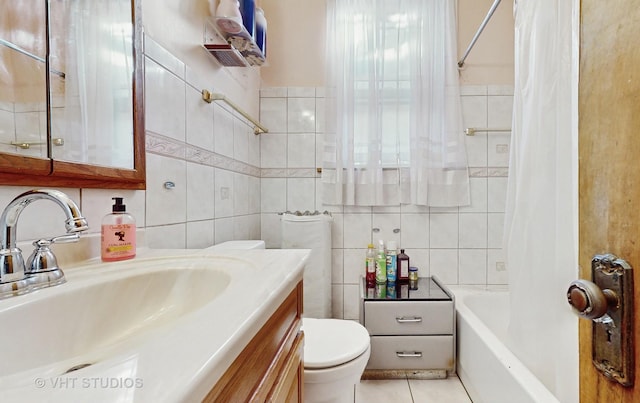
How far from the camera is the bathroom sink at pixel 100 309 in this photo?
0.47 m

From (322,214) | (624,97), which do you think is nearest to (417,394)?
(322,214)

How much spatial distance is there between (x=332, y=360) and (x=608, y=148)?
1.04 meters

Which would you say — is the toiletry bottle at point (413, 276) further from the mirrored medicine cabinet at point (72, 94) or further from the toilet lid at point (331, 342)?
the mirrored medicine cabinet at point (72, 94)

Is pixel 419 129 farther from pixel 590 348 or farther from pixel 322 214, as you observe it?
pixel 590 348

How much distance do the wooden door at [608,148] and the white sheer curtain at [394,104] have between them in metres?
1.54

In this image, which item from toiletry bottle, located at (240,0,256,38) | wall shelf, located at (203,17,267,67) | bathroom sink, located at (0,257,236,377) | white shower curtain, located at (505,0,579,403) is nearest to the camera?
bathroom sink, located at (0,257,236,377)

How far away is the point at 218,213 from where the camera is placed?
4.76 feet

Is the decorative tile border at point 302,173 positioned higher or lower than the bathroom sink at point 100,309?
higher

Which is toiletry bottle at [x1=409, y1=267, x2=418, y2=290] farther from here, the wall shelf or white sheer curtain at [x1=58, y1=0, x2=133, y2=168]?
white sheer curtain at [x1=58, y1=0, x2=133, y2=168]

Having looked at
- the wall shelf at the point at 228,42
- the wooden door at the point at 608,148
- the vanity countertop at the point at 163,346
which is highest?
the wall shelf at the point at 228,42

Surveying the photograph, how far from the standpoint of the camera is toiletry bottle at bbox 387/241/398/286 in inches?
75.4

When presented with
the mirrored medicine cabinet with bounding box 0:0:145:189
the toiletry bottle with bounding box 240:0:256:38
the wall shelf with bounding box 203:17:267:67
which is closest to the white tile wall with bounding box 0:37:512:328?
the wall shelf with bounding box 203:17:267:67

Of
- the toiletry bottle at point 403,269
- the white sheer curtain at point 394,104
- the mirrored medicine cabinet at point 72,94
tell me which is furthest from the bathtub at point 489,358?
the mirrored medicine cabinet at point 72,94

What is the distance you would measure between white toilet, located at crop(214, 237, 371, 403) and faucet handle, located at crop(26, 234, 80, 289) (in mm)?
663
